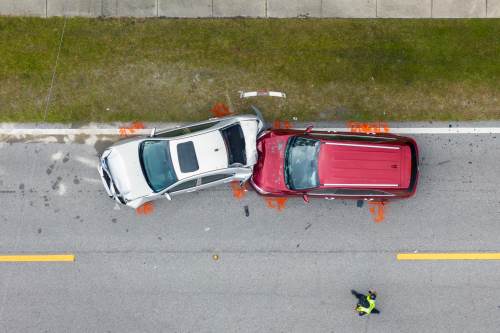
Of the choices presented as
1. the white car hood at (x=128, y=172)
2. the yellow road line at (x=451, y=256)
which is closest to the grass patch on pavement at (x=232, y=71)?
the white car hood at (x=128, y=172)

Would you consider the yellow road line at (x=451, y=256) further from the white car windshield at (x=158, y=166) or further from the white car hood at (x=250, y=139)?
the white car windshield at (x=158, y=166)

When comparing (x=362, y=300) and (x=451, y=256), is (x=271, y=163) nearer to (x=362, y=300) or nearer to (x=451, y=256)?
(x=362, y=300)

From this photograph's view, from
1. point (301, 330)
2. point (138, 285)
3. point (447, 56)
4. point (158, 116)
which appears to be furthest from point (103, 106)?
point (447, 56)

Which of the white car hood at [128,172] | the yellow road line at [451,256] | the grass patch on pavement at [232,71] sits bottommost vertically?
the yellow road line at [451,256]

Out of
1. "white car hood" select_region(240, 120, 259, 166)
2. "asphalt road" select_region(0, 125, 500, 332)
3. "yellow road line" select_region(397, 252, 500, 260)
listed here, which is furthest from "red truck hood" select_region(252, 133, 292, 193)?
"yellow road line" select_region(397, 252, 500, 260)

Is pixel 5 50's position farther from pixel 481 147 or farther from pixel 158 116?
pixel 481 147

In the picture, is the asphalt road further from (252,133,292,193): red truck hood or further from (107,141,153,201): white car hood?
(107,141,153,201): white car hood

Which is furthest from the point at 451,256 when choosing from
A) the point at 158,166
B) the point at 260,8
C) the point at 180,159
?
the point at 260,8
